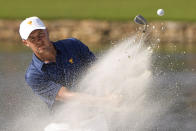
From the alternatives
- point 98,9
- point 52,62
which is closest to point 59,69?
point 52,62

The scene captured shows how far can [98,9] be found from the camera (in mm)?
17656

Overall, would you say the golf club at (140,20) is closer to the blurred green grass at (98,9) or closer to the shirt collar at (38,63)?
the shirt collar at (38,63)

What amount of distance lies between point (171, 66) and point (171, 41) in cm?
359

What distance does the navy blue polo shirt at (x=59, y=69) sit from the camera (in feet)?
18.3

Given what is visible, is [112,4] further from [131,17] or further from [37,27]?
[37,27]

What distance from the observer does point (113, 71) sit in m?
6.21

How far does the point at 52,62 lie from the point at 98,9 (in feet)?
40.2

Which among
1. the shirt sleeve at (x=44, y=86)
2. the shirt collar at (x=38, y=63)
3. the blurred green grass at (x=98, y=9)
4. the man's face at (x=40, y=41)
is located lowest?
the blurred green grass at (x=98, y=9)

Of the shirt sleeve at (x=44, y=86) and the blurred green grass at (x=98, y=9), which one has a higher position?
the shirt sleeve at (x=44, y=86)

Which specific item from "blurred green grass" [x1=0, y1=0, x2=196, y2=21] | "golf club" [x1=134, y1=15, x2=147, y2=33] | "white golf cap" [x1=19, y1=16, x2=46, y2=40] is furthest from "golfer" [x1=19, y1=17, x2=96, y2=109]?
"blurred green grass" [x1=0, y1=0, x2=196, y2=21]

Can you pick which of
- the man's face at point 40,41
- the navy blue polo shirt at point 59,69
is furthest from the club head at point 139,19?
the man's face at point 40,41

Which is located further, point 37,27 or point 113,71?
point 113,71

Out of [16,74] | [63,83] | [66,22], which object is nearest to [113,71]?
[63,83]

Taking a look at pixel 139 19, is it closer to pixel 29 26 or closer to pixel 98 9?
pixel 29 26
